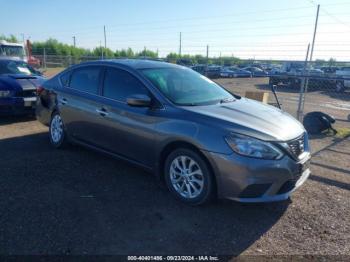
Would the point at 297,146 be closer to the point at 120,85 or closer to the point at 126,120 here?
the point at 126,120

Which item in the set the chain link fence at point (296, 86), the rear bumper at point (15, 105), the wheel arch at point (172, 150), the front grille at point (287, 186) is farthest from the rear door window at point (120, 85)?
the chain link fence at point (296, 86)

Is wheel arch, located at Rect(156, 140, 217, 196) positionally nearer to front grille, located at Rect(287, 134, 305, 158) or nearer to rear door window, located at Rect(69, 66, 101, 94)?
front grille, located at Rect(287, 134, 305, 158)

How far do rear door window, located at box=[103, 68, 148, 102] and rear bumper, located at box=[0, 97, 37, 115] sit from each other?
4.16 meters

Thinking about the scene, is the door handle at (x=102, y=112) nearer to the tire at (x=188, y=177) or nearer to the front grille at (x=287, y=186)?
the tire at (x=188, y=177)

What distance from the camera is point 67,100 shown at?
582cm

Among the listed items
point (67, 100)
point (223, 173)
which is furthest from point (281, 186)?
point (67, 100)

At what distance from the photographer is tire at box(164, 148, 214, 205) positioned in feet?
13.1

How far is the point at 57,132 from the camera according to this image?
6219mm

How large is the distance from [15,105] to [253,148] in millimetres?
6598

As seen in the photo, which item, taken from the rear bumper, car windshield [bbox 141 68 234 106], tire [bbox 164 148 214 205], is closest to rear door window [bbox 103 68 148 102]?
car windshield [bbox 141 68 234 106]

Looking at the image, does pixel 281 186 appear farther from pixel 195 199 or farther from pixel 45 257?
pixel 45 257

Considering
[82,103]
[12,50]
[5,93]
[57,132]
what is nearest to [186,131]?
[82,103]

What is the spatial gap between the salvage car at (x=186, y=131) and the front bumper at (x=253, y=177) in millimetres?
10

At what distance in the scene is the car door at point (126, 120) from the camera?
4504mm
